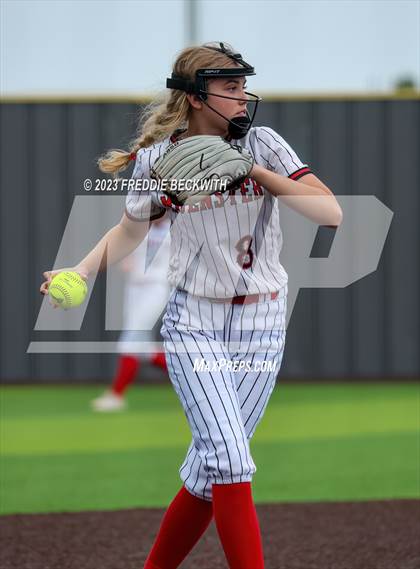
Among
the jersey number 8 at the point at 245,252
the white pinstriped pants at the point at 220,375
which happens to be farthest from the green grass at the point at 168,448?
the jersey number 8 at the point at 245,252

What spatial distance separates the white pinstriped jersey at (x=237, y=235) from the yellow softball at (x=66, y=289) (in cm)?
30

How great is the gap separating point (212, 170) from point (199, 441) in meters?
0.81

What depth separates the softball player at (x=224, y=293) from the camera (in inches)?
124

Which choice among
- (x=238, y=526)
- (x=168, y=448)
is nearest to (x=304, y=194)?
(x=238, y=526)

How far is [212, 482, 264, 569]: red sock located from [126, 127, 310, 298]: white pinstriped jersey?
588 mm

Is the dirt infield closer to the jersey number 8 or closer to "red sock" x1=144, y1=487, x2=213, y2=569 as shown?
"red sock" x1=144, y1=487, x2=213, y2=569

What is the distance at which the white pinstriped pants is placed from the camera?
315 centimetres

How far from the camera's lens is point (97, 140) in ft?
Result: 34.0

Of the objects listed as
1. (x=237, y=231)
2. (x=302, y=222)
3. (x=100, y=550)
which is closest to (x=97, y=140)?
(x=302, y=222)

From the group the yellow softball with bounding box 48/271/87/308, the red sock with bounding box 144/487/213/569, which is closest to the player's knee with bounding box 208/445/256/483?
the red sock with bounding box 144/487/213/569

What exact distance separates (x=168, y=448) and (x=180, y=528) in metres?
3.65

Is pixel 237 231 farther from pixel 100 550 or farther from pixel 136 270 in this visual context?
pixel 136 270

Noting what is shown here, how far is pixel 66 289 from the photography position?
335cm

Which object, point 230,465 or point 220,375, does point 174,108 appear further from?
point 230,465
